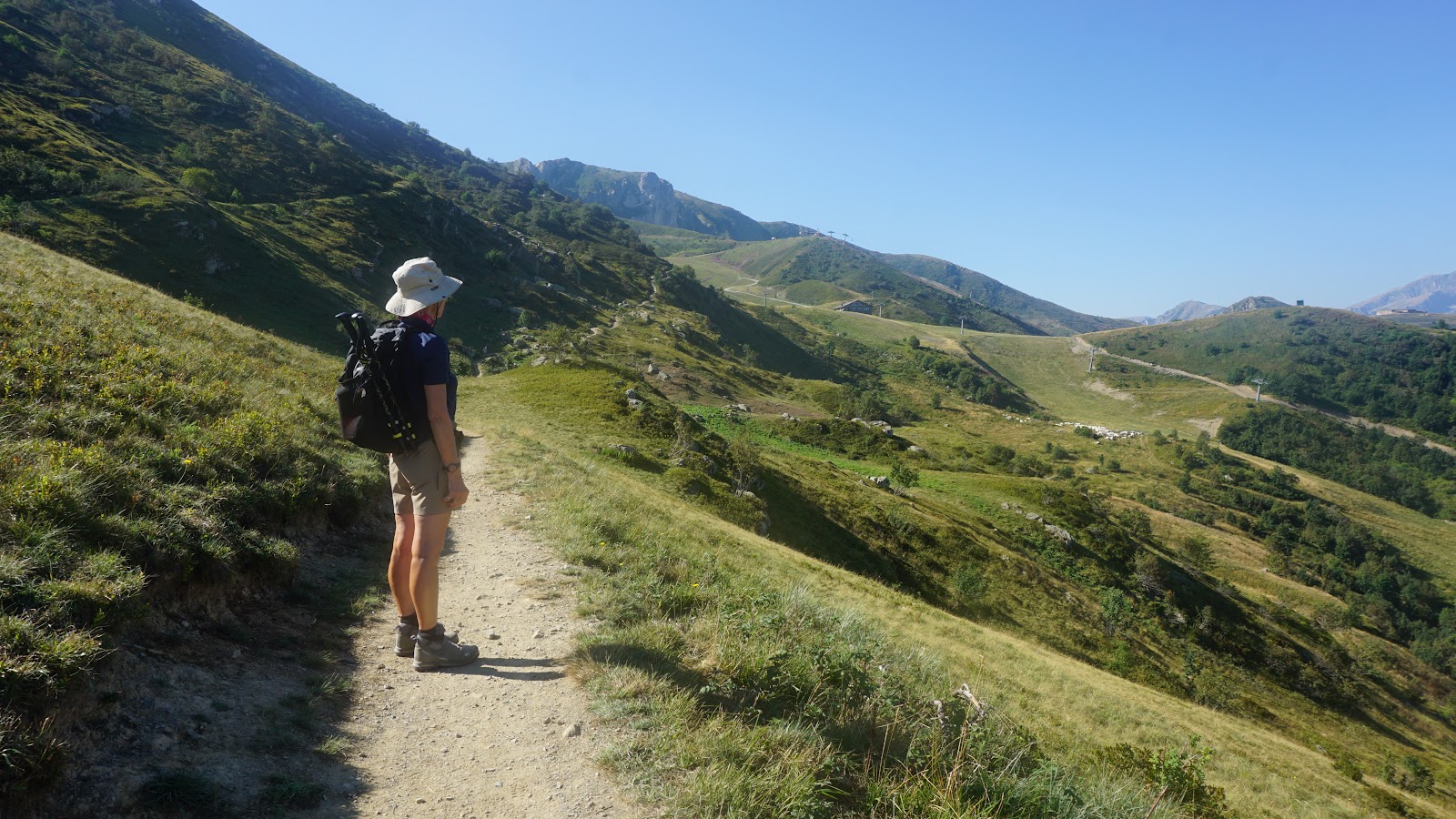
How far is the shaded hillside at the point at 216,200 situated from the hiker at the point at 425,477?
5952cm

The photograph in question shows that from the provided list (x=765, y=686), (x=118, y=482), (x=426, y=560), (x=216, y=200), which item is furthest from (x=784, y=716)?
(x=216, y=200)

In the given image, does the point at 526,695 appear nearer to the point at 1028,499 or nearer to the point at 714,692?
the point at 714,692

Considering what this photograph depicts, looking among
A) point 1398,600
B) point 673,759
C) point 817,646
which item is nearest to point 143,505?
point 673,759

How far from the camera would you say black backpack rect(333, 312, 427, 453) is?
5574 mm

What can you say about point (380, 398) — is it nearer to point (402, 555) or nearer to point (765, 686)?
point (402, 555)

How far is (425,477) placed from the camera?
5.78 meters

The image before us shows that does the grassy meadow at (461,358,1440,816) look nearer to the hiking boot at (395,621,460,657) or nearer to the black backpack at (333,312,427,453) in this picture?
the hiking boot at (395,621,460,657)

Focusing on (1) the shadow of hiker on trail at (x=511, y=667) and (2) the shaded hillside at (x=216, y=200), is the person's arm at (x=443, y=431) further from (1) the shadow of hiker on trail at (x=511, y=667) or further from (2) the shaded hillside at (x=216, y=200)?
(2) the shaded hillside at (x=216, y=200)

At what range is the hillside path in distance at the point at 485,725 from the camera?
14.4 feet

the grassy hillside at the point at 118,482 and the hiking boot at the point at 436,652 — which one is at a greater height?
the grassy hillside at the point at 118,482

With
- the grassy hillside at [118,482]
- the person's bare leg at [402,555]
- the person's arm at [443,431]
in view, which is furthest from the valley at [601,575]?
the person's arm at [443,431]

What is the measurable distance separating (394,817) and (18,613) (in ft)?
9.60

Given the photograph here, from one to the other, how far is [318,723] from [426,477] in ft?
6.95

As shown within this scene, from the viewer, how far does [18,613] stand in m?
4.22
